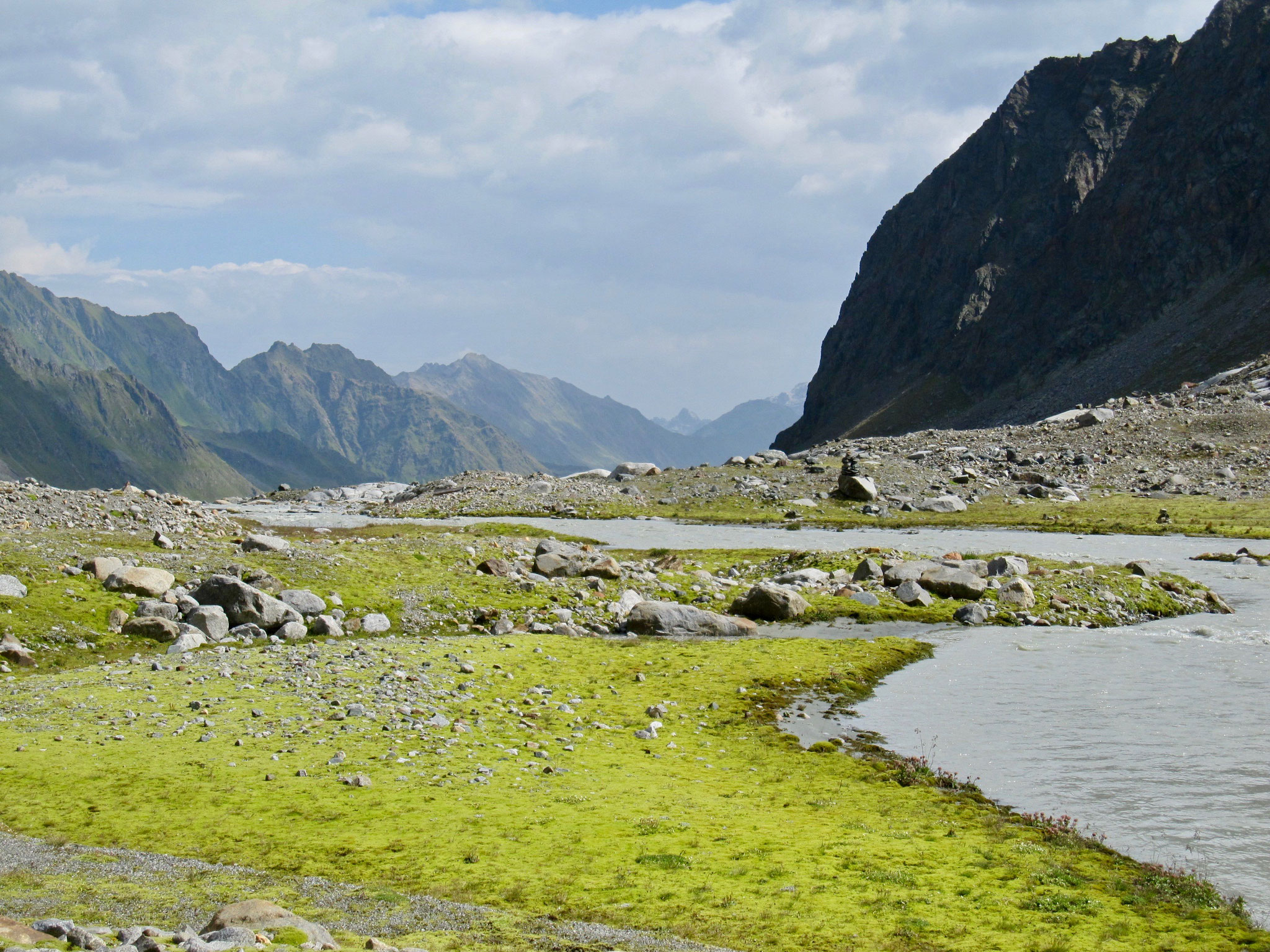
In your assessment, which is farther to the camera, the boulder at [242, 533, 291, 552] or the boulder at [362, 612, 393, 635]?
the boulder at [242, 533, 291, 552]

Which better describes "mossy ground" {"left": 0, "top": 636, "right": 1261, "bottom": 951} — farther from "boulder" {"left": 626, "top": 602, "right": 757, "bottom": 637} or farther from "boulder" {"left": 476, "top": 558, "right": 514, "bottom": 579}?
"boulder" {"left": 476, "top": 558, "right": 514, "bottom": 579}

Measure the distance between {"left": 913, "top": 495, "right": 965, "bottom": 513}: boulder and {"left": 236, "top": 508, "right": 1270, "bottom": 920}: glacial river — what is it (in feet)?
139

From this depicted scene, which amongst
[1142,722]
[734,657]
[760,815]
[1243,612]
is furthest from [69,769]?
[1243,612]

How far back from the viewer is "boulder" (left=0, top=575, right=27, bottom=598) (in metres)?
34.4

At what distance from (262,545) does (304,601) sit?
9102 millimetres

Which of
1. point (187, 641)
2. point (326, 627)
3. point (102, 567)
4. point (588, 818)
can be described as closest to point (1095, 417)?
point (326, 627)


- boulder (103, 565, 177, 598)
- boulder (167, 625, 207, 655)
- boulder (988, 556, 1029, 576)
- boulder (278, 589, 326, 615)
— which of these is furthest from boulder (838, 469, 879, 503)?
boulder (167, 625, 207, 655)

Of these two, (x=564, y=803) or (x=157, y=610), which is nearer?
(x=564, y=803)

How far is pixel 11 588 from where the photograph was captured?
34.8 meters

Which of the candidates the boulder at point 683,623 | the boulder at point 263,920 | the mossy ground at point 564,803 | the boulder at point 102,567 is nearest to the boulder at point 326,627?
the mossy ground at point 564,803

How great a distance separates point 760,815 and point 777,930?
540 cm

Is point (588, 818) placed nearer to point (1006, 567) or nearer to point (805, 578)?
point (805, 578)

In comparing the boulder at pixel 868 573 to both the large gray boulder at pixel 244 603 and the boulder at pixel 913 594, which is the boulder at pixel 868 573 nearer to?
the boulder at pixel 913 594

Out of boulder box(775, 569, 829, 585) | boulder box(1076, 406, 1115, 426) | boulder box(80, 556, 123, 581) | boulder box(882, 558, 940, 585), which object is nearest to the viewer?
boulder box(80, 556, 123, 581)
